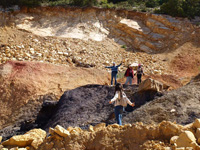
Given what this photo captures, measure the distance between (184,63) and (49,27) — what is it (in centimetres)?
1028

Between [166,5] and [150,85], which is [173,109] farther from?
[166,5]

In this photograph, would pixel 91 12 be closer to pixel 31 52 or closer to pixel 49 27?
pixel 49 27

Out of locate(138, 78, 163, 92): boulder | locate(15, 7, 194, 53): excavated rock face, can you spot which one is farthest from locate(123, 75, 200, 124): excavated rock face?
locate(15, 7, 194, 53): excavated rock face

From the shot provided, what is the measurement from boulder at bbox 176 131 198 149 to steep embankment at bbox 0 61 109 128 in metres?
6.99

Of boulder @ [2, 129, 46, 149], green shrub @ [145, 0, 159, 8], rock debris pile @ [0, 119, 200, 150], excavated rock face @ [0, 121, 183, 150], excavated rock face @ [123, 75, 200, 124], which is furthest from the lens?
green shrub @ [145, 0, 159, 8]

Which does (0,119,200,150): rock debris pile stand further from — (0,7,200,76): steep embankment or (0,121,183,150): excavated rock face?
(0,7,200,76): steep embankment

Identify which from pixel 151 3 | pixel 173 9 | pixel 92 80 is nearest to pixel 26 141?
pixel 92 80

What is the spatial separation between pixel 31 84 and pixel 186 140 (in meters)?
9.03

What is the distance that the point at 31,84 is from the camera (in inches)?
471

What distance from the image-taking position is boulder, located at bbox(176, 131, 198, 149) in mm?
4056

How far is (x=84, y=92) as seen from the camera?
992 cm

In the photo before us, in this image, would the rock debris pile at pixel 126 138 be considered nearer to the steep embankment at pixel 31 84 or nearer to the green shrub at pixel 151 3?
the steep embankment at pixel 31 84

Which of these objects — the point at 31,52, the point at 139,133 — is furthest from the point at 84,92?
the point at 31,52

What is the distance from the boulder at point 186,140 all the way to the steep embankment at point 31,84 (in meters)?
6.99
